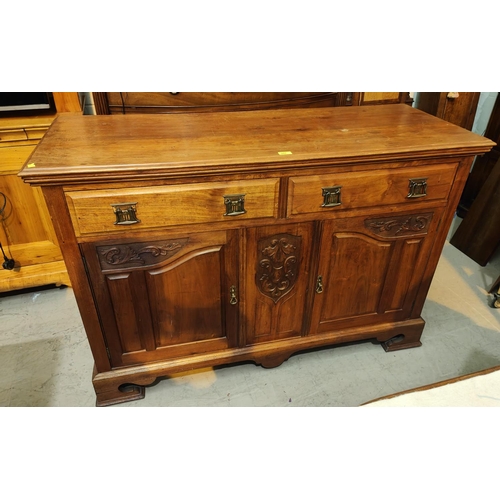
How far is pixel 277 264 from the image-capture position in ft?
5.01

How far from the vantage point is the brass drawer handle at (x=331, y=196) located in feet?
4.54

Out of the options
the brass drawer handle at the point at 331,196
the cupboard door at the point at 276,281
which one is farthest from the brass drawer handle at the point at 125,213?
the brass drawer handle at the point at 331,196

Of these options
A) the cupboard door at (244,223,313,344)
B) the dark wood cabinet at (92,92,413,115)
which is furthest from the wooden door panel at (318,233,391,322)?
the dark wood cabinet at (92,92,413,115)

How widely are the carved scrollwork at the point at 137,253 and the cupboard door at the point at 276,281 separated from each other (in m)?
0.28

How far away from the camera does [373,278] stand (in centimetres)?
169

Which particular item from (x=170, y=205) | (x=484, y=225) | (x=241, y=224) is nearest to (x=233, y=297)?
(x=241, y=224)

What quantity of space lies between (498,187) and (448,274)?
598 mm

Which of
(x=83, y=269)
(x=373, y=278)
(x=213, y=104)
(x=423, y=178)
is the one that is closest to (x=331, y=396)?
(x=373, y=278)

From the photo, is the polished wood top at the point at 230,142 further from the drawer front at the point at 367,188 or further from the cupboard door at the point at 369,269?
the cupboard door at the point at 369,269

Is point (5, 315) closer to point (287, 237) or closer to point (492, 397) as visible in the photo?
point (287, 237)

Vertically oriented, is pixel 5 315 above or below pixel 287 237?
below

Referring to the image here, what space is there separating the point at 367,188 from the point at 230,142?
51cm

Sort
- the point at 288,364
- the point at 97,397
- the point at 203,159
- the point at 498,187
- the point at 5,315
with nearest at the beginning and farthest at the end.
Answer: the point at 203,159
the point at 97,397
the point at 288,364
the point at 5,315
the point at 498,187

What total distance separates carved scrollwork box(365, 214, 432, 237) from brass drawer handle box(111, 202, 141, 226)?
845 mm
